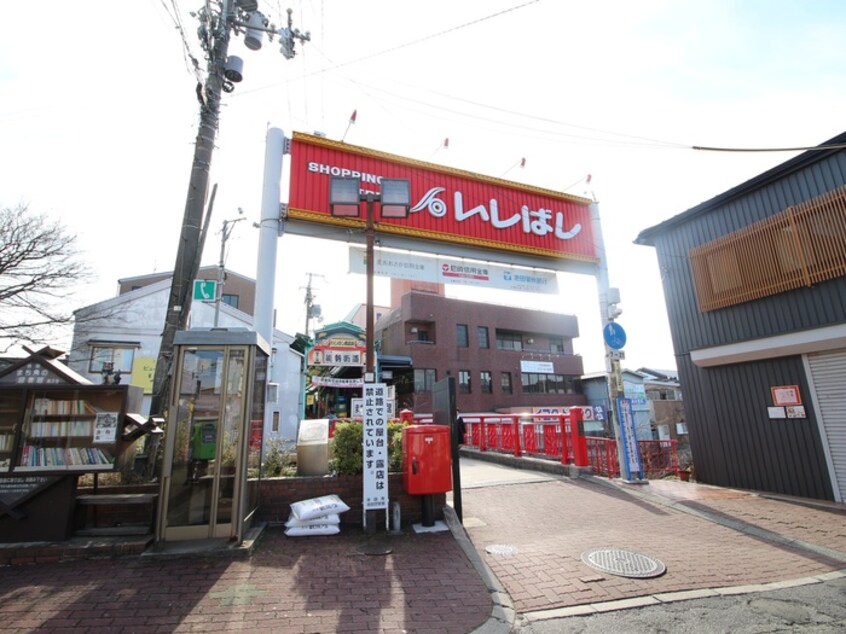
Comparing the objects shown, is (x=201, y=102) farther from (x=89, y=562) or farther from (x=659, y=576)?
(x=659, y=576)

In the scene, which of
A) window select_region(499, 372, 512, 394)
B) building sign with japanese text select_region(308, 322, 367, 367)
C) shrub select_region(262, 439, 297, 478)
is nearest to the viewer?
shrub select_region(262, 439, 297, 478)

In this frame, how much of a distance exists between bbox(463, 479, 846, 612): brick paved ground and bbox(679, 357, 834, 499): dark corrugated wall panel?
1060mm

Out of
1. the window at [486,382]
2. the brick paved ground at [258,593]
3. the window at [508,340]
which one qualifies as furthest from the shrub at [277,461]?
the window at [508,340]

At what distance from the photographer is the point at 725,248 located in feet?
34.0

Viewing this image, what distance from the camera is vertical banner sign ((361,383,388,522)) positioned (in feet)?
19.4

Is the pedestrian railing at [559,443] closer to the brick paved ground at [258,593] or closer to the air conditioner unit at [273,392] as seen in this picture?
the brick paved ground at [258,593]

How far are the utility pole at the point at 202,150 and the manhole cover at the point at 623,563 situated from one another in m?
6.39

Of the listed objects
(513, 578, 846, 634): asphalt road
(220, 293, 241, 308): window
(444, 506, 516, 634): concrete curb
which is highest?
(220, 293, 241, 308): window

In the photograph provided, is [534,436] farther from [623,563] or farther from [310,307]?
[310,307]

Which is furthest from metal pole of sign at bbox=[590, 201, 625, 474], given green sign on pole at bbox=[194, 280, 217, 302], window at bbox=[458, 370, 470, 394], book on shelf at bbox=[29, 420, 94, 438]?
window at bbox=[458, 370, 470, 394]

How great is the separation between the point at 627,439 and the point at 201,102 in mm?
10575

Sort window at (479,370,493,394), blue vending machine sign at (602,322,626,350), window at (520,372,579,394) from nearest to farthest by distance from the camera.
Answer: blue vending machine sign at (602,322,626,350) < window at (479,370,493,394) < window at (520,372,579,394)

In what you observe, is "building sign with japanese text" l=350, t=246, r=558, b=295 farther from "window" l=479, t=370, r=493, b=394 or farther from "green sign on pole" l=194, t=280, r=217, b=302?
"window" l=479, t=370, r=493, b=394

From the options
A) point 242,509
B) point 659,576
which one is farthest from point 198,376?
point 659,576
